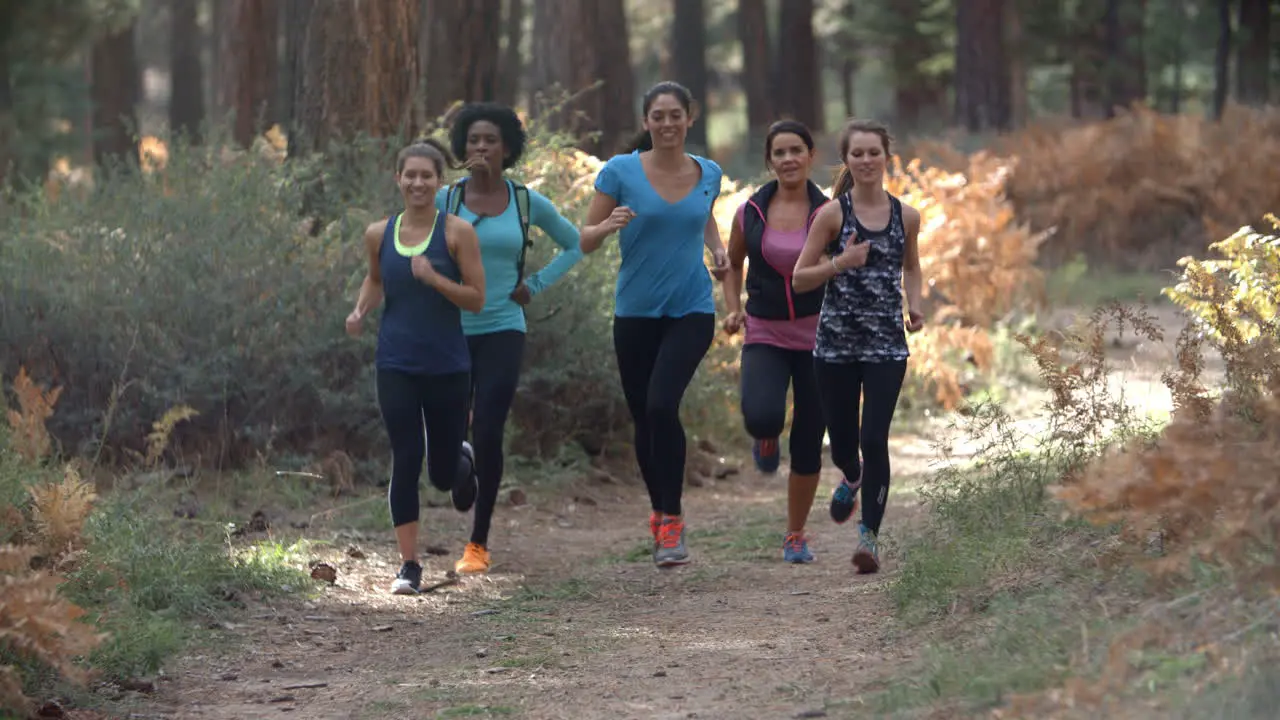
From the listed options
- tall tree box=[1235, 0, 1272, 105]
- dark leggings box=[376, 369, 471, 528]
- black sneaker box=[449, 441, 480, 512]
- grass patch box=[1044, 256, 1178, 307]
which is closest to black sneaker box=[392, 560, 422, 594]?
dark leggings box=[376, 369, 471, 528]

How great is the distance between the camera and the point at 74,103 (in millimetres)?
30531

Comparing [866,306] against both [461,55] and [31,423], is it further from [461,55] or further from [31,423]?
[461,55]

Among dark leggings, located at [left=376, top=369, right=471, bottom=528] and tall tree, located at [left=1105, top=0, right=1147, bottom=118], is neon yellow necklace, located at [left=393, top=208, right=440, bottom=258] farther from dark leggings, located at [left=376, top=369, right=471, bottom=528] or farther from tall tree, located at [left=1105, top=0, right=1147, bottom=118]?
tall tree, located at [left=1105, top=0, right=1147, bottom=118]

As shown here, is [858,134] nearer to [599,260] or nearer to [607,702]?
[607,702]

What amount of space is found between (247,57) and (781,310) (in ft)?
48.1

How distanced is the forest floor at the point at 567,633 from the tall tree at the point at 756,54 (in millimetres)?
25651

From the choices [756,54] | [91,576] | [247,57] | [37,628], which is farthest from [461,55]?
[756,54]

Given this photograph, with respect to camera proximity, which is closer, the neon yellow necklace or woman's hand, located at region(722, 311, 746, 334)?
the neon yellow necklace

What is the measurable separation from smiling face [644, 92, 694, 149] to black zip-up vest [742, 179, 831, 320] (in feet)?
1.47

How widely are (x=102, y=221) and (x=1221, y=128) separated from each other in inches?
584

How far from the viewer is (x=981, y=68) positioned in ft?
91.8

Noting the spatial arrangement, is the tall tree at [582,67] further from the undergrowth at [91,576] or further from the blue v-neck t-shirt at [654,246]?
the undergrowth at [91,576]

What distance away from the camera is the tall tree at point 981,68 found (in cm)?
2764

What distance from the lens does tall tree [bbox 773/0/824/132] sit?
3259 centimetres
